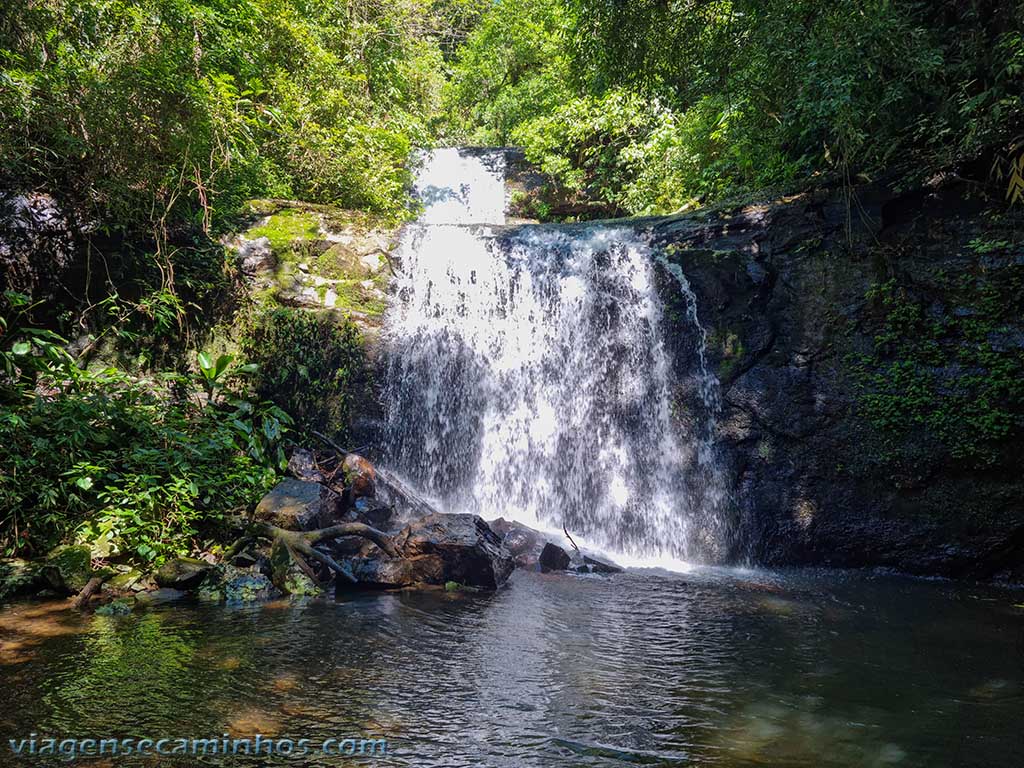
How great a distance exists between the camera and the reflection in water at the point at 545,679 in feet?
10.1

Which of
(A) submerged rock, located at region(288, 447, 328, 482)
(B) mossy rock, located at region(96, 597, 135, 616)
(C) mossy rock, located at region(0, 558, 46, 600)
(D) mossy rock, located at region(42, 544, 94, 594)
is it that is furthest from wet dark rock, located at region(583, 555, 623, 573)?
(C) mossy rock, located at region(0, 558, 46, 600)

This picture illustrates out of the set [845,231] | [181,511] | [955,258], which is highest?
[845,231]

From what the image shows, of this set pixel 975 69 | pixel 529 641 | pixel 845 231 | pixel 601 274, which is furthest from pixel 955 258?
pixel 529 641

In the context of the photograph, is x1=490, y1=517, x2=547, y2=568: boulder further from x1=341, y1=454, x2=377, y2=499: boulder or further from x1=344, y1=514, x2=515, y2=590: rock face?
x1=341, y1=454, x2=377, y2=499: boulder

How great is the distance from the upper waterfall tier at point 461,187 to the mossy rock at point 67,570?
467 inches

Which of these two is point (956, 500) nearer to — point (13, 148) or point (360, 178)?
point (360, 178)

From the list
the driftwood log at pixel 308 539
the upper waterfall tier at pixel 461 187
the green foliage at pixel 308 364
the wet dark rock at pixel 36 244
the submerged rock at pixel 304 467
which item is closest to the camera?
the driftwood log at pixel 308 539

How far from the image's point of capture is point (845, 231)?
8812 mm

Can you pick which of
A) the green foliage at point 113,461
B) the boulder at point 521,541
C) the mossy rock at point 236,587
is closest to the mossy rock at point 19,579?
the green foliage at point 113,461

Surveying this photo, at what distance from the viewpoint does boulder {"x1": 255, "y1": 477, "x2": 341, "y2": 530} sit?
21.7 ft

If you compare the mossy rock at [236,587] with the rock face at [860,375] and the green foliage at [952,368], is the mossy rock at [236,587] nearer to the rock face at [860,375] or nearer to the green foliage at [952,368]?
the rock face at [860,375]

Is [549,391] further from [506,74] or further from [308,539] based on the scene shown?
[506,74]

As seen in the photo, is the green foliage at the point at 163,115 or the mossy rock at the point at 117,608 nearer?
the mossy rock at the point at 117,608

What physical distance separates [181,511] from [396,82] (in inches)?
515
